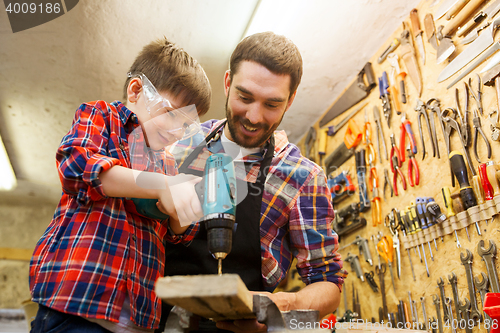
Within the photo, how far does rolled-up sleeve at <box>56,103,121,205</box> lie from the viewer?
0.85m

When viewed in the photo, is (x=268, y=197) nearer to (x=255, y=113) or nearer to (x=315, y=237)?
(x=315, y=237)

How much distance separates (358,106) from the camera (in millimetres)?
2895

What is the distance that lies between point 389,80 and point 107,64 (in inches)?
92.5

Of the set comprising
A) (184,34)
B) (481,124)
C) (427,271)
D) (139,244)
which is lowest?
(427,271)

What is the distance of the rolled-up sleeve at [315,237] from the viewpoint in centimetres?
144

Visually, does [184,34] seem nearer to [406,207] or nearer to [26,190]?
[406,207]

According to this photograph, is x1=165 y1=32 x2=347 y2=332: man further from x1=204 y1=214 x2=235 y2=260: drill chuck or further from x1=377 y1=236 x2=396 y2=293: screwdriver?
x1=377 y1=236 x2=396 y2=293: screwdriver

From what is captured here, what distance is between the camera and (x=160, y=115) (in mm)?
1198

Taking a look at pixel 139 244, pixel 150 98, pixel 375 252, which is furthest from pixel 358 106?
pixel 139 244

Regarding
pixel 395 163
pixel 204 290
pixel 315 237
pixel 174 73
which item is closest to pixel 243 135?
pixel 174 73

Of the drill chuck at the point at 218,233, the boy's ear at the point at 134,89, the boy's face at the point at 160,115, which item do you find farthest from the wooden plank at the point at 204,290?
the boy's ear at the point at 134,89

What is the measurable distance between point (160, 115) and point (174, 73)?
20cm

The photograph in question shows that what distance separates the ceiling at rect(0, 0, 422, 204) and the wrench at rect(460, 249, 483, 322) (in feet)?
5.50

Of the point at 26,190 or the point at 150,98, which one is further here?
the point at 26,190
